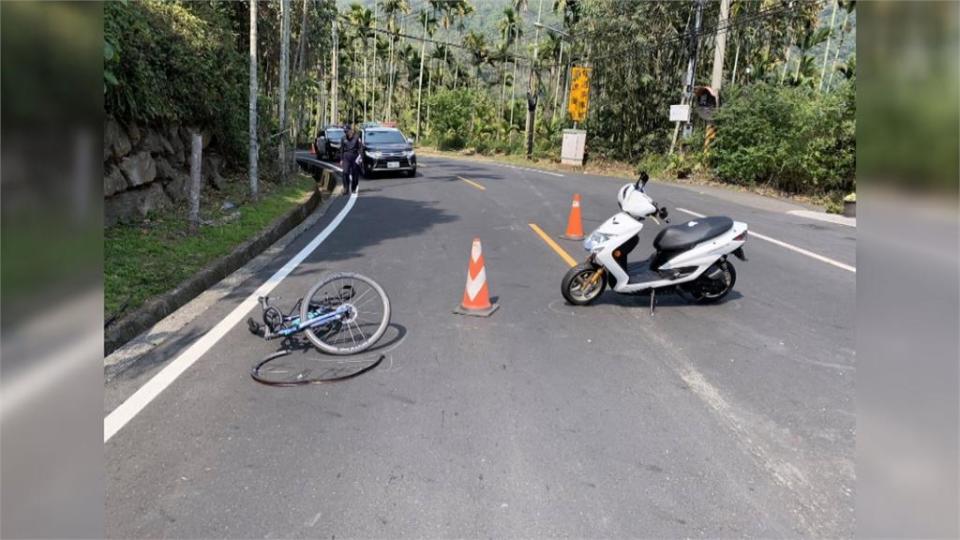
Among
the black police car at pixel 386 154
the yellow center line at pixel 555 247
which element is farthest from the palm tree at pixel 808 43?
the yellow center line at pixel 555 247

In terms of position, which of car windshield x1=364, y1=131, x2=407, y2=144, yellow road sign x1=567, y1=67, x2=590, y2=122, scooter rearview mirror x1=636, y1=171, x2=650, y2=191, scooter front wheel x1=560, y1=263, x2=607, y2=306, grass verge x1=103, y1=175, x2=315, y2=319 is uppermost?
yellow road sign x1=567, y1=67, x2=590, y2=122

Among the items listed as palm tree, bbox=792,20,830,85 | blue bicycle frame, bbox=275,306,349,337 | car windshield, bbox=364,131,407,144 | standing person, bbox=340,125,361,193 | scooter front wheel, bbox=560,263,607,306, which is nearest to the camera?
blue bicycle frame, bbox=275,306,349,337

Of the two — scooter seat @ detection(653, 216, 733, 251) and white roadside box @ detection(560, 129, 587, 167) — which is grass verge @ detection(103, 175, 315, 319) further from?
white roadside box @ detection(560, 129, 587, 167)

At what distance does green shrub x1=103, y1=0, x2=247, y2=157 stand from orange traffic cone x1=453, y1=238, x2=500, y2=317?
498 centimetres

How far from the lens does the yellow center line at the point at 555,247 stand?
29.6 ft

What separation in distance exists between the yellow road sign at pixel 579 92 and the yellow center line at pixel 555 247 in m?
19.6

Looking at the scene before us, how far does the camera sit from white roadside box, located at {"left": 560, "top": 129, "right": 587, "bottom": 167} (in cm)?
3102

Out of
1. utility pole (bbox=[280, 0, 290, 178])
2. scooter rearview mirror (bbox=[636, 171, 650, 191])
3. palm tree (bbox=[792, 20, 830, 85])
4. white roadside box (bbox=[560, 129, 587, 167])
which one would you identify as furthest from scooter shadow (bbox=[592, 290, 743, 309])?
palm tree (bbox=[792, 20, 830, 85])

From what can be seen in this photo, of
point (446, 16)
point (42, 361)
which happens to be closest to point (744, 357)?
point (42, 361)

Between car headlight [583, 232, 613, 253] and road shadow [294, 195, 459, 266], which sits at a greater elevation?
car headlight [583, 232, 613, 253]

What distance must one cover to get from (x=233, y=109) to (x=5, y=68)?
50.8 ft

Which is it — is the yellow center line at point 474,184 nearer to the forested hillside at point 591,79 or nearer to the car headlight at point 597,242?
the forested hillside at point 591,79

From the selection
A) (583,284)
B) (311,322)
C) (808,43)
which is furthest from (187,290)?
(808,43)

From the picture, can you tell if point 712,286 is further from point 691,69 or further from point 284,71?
point 691,69
